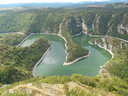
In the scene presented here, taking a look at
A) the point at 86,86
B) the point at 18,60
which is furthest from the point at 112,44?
the point at 86,86

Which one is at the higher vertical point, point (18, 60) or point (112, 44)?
point (112, 44)

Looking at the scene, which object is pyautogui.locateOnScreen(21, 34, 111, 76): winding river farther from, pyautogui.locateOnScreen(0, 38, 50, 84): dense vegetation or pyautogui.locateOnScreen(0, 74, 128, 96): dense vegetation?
pyautogui.locateOnScreen(0, 74, 128, 96): dense vegetation

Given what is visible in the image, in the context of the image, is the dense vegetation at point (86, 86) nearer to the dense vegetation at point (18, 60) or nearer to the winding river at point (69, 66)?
the dense vegetation at point (18, 60)

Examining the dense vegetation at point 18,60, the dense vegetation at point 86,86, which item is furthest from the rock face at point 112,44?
the dense vegetation at point 86,86

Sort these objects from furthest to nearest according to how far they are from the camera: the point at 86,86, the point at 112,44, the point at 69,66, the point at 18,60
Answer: the point at 112,44, the point at 69,66, the point at 18,60, the point at 86,86

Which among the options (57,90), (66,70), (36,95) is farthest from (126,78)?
(36,95)

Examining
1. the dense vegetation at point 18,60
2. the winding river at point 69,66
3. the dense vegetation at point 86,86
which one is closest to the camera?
the dense vegetation at point 86,86

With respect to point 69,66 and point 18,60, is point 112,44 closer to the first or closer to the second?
point 69,66

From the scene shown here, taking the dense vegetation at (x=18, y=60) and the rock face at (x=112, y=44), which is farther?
the rock face at (x=112, y=44)

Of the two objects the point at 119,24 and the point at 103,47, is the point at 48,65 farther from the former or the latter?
the point at 119,24

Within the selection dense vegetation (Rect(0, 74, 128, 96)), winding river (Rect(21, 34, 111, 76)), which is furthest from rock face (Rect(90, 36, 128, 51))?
dense vegetation (Rect(0, 74, 128, 96))
